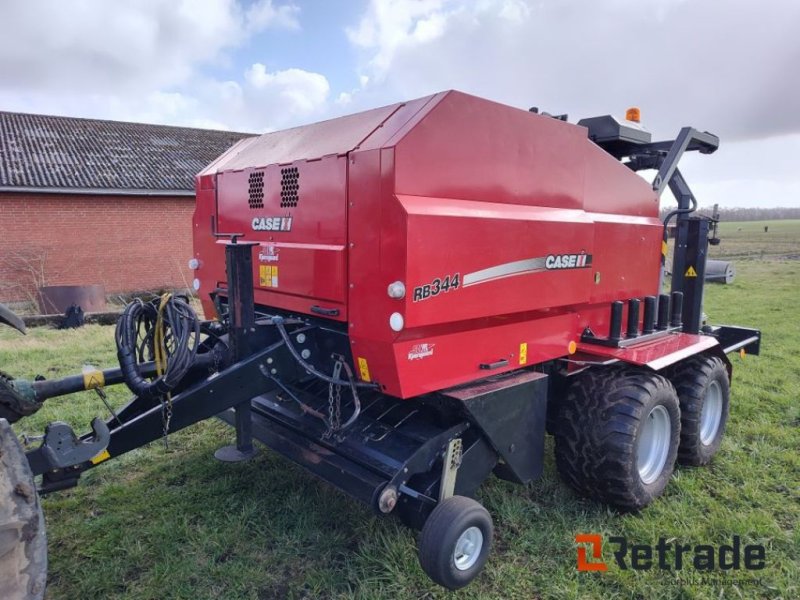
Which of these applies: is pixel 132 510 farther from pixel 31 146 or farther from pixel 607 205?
pixel 31 146

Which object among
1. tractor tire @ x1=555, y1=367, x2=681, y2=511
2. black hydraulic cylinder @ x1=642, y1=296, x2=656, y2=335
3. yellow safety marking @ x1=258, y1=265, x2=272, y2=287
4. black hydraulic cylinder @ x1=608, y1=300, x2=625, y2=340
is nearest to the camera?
tractor tire @ x1=555, y1=367, x2=681, y2=511

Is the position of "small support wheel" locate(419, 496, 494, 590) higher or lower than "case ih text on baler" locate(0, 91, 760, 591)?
lower

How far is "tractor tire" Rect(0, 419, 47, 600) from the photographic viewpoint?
176cm

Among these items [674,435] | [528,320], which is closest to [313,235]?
[528,320]

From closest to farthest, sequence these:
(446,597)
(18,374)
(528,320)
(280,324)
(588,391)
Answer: (446,597)
(280,324)
(528,320)
(588,391)
(18,374)

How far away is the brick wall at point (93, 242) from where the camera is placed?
14836mm

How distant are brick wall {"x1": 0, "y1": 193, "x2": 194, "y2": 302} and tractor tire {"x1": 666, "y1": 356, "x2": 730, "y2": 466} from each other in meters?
15.0

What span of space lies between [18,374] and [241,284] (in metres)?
4.97

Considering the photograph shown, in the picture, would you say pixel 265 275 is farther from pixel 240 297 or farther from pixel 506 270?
pixel 506 270

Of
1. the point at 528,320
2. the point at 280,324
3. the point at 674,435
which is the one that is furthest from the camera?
the point at 674,435

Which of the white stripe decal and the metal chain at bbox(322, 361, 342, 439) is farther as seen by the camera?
the metal chain at bbox(322, 361, 342, 439)

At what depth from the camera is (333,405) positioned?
10.4ft

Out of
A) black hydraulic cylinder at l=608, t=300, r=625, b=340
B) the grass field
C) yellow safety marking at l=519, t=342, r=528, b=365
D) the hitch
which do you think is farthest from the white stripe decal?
the hitch

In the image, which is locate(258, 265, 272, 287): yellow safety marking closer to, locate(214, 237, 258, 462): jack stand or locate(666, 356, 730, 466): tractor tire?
locate(214, 237, 258, 462): jack stand
